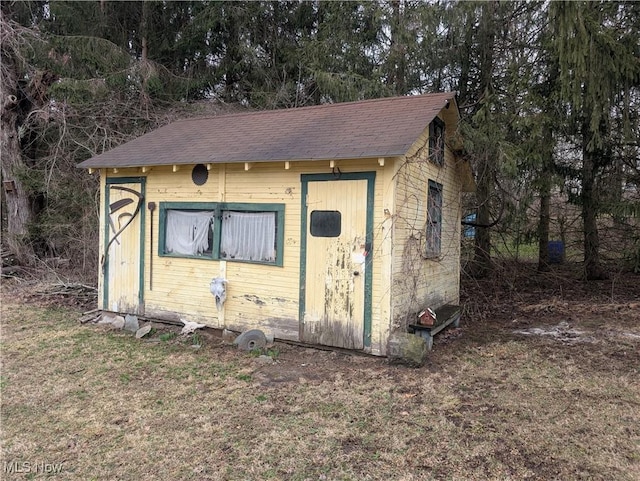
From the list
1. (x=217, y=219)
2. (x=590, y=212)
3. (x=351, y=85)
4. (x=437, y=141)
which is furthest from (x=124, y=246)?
(x=590, y=212)

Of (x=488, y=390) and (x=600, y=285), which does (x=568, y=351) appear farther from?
(x=600, y=285)

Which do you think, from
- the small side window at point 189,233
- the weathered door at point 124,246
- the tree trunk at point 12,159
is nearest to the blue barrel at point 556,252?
the small side window at point 189,233

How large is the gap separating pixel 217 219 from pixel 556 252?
11.3 m

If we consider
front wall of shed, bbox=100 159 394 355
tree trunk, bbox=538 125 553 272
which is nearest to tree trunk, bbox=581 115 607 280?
tree trunk, bbox=538 125 553 272

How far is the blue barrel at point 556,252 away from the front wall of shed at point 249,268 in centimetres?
998

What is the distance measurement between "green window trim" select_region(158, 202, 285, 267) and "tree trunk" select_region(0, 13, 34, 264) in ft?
22.7

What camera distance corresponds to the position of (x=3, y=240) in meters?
12.6

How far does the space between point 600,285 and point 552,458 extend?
9646 millimetres

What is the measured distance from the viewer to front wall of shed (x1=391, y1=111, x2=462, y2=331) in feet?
19.2

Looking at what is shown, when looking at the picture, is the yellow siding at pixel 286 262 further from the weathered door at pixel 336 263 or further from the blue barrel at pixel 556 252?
the blue barrel at pixel 556 252

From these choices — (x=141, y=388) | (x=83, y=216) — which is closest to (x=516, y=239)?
(x=141, y=388)

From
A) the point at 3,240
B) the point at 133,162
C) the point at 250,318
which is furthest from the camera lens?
the point at 3,240

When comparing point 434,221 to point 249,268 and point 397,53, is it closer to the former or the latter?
point 249,268

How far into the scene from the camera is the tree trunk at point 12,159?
11680mm
